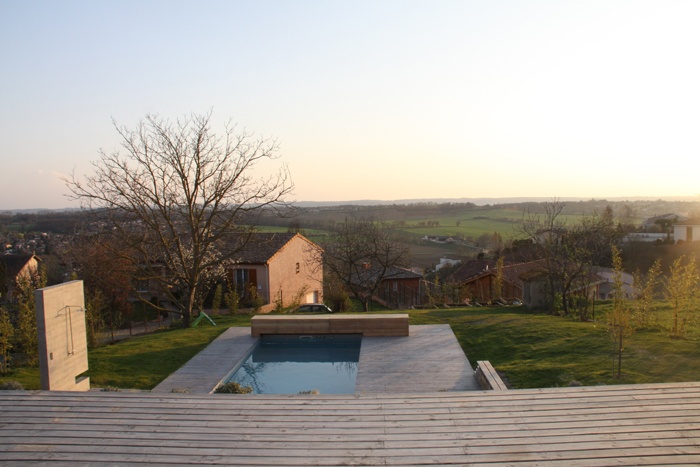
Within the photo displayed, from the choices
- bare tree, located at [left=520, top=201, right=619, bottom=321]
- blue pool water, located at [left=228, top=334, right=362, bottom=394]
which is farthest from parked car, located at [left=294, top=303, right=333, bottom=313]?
bare tree, located at [left=520, top=201, right=619, bottom=321]

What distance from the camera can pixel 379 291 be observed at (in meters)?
28.6

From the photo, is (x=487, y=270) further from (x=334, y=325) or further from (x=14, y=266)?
(x=14, y=266)

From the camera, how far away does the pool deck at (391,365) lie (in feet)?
25.5

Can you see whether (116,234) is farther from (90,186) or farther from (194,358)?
(194,358)

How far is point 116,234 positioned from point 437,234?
4621 centimetres

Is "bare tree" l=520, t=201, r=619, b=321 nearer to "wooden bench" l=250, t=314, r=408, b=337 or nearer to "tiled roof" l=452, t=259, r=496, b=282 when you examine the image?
"wooden bench" l=250, t=314, r=408, b=337

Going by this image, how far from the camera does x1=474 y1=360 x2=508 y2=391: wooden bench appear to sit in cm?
637

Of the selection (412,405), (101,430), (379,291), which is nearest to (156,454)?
(101,430)

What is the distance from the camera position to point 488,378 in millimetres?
6766

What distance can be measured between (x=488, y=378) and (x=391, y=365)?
2.39 m

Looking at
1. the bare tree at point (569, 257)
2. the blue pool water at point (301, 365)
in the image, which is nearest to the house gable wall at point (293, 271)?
the blue pool water at point (301, 365)

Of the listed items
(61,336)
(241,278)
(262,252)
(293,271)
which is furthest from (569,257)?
(293,271)

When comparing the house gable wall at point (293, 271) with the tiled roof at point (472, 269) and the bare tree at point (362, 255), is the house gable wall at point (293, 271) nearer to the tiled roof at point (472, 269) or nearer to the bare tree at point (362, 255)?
the bare tree at point (362, 255)

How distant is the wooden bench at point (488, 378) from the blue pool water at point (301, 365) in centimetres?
206
